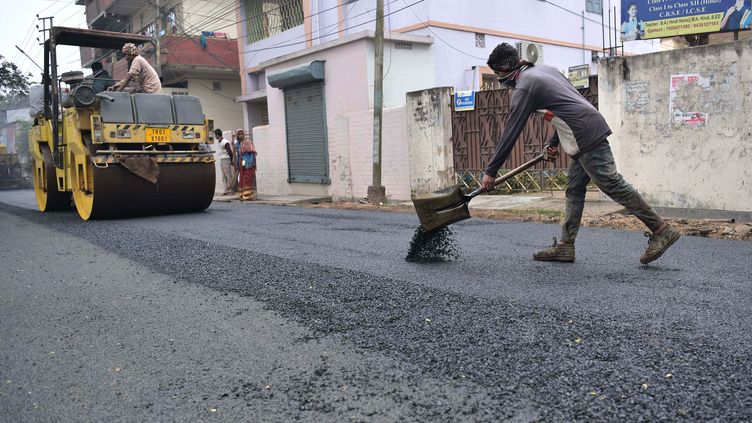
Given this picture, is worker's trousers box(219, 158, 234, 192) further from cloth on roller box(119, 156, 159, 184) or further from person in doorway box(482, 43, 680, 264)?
person in doorway box(482, 43, 680, 264)

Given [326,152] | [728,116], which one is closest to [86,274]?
[728,116]

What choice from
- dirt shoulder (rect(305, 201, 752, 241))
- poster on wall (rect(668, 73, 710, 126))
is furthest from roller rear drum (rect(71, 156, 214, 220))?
poster on wall (rect(668, 73, 710, 126))

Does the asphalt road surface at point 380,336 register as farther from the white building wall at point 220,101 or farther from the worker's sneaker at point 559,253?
the white building wall at point 220,101

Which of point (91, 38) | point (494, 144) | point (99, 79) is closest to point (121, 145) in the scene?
point (99, 79)

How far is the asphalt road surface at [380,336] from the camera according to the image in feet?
8.05

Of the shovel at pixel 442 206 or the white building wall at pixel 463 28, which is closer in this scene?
the shovel at pixel 442 206

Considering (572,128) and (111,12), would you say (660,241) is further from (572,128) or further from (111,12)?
(111,12)

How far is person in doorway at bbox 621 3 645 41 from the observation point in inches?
365

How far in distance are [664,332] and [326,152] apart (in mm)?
12377

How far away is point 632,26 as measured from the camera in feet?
30.7

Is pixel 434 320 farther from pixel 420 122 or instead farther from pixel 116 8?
pixel 116 8

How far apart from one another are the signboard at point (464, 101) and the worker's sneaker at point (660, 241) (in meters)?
7.55

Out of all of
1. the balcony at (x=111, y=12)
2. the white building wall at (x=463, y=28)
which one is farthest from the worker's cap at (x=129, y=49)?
the balcony at (x=111, y=12)

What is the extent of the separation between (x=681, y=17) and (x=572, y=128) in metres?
5.46
